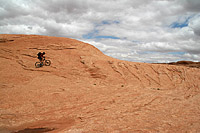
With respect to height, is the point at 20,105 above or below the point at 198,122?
below

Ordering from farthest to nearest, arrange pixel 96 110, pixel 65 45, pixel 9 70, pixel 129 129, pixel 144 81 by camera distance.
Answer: pixel 65 45, pixel 144 81, pixel 9 70, pixel 96 110, pixel 129 129

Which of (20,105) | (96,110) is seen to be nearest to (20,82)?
(20,105)

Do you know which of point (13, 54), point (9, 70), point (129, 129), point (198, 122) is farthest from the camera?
point (13, 54)

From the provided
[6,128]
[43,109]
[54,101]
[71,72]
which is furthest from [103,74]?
[6,128]

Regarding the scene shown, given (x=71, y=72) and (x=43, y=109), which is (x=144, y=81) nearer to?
(x=71, y=72)

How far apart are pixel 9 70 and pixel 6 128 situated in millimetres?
9872

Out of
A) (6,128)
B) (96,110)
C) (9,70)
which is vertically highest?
(9,70)

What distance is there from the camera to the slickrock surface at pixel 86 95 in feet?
18.1

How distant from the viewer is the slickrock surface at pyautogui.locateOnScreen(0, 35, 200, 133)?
217 inches

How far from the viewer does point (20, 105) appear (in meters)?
7.76

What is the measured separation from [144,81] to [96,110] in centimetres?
931

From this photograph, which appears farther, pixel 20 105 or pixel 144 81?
pixel 144 81

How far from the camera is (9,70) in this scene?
13.9 m

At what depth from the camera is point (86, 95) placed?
32.4 ft
